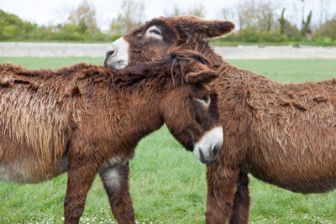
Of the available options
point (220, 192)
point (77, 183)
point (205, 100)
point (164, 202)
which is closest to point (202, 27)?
point (205, 100)

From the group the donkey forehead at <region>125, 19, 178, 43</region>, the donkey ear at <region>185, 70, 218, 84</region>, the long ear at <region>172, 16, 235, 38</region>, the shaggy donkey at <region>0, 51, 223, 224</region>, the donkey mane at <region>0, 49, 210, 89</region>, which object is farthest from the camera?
the donkey forehead at <region>125, 19, 178, 43</region>

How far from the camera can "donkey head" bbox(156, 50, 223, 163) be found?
4703 mm

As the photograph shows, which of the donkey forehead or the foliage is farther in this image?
the foliage

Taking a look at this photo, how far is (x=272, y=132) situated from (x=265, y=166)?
1.19 feet

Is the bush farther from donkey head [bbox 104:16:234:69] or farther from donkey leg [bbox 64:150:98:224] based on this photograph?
donkey leg [bbox 64:150:98:224]

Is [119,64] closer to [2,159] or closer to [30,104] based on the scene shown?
[30,104]

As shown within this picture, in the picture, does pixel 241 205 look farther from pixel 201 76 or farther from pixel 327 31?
pixel 327 31

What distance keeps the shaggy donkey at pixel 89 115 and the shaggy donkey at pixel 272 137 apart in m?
0.45

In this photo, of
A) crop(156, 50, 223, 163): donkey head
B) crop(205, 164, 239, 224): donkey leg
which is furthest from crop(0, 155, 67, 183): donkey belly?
crop(205, 164, 239, 224): donkey leg

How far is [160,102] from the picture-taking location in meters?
5.11

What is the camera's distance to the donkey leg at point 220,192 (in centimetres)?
515

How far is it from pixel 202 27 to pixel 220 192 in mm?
1999

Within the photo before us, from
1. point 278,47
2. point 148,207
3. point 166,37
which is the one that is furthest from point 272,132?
point 278,47

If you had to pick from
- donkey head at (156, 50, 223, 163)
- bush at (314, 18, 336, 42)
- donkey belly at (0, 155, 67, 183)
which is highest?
donkey head at (156, 50, 223, 163)
